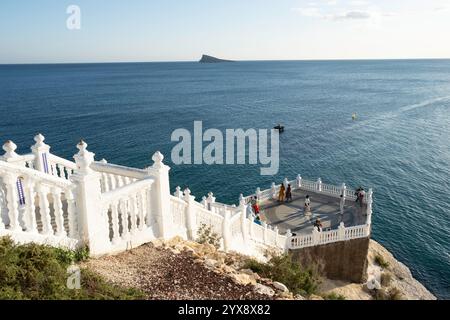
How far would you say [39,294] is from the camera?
632cm

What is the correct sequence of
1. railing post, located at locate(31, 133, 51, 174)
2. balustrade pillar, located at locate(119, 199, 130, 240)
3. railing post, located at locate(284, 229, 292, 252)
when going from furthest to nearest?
railing post, located at locate(284, 229, 292, 252) → railing post, located at locate(31, 133, 51, 174) → balustrade pillar, located at locate(119, 199, 130, 240)

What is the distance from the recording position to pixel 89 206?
8.08 m

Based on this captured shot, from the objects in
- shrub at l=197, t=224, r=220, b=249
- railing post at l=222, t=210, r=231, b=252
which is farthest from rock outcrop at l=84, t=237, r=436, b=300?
railing post at l=222, t=210, r=231, b=252

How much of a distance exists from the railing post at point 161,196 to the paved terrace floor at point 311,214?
1196 centimetres

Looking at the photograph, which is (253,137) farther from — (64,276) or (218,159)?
(64,276)

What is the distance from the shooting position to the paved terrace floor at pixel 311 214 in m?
21.3

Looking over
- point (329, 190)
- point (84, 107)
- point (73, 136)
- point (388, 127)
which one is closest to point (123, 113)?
point (84, 107)

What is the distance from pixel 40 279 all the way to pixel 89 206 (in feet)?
6.21

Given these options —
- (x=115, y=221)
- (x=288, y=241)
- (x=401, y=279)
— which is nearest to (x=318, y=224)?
(x=288, y=241)

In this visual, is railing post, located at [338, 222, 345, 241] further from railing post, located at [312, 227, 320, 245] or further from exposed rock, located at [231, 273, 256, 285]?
exposed rock, located at [231, 273, 256, 285]

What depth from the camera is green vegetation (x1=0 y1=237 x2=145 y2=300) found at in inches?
248

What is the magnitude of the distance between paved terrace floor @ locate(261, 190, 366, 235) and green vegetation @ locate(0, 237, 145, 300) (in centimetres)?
1487

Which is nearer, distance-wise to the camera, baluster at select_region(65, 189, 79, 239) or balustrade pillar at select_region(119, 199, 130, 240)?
baluster at select_region(65, 189, 79, 239)

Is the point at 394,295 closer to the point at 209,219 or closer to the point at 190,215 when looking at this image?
the point at 209,219
